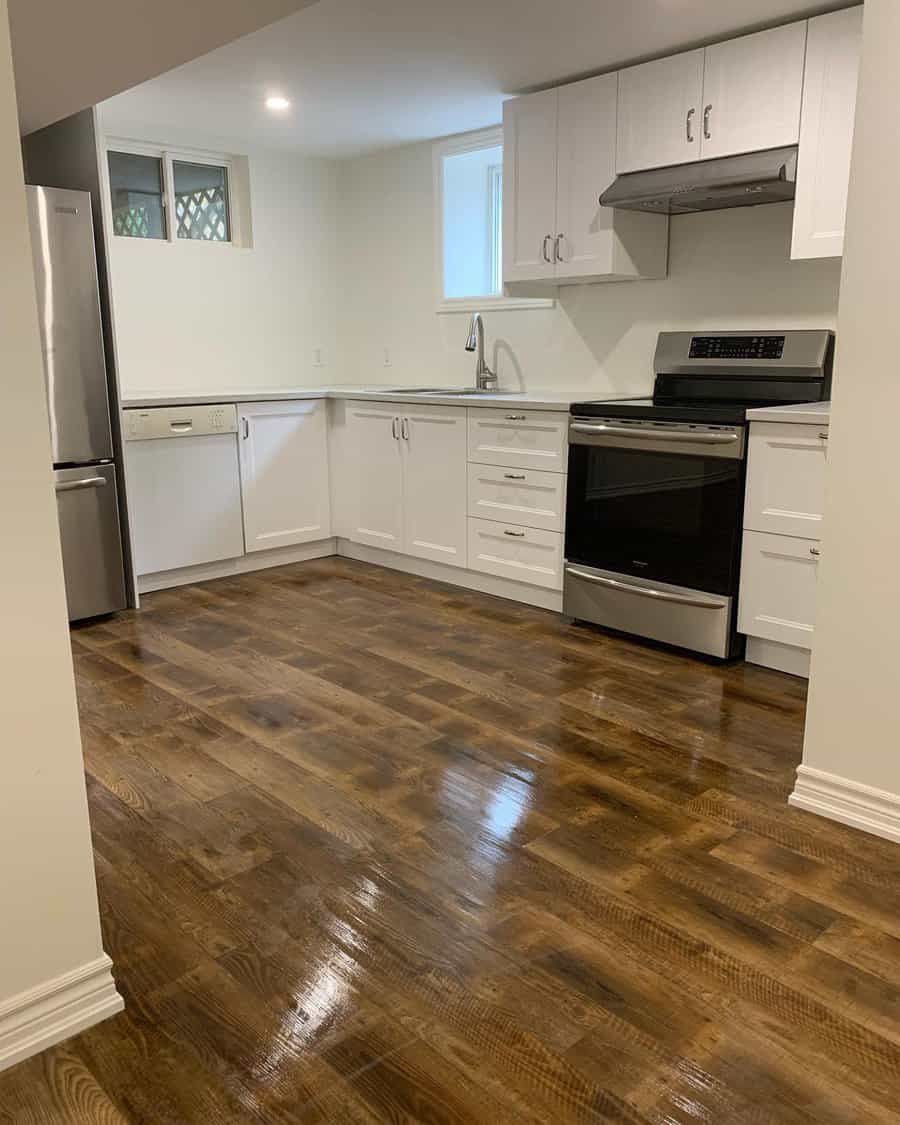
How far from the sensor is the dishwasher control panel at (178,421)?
422cm

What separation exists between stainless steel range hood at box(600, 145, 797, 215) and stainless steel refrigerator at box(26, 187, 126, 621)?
2.14 meters

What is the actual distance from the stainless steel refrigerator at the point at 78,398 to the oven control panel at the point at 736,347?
8.29 ft

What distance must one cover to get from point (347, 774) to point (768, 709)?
4.56 feet

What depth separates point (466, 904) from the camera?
198 centimetres

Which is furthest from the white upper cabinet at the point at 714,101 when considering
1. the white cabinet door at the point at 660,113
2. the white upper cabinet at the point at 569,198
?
the white upper cabinet at the point at 569,198

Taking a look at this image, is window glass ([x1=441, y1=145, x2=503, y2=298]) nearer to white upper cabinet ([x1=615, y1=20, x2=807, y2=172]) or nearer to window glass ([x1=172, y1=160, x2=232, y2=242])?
window glass ([x1=172, y1=160, x2=232, y2=242])

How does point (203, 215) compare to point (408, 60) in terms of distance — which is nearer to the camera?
point (408, 60)

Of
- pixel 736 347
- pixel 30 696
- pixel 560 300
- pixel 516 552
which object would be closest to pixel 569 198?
pixel 560 300

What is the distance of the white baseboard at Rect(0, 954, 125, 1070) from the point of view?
1535 millimetres

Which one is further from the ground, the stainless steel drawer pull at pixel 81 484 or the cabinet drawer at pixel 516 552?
the stainless steel drawer pull at pixel 81 484

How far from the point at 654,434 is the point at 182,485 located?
7.44ft

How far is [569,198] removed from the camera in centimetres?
397

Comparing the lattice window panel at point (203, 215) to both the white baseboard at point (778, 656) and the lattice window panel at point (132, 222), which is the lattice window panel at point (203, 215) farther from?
the white baseboard at point (778, 656)

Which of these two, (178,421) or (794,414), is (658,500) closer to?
(794,414)
